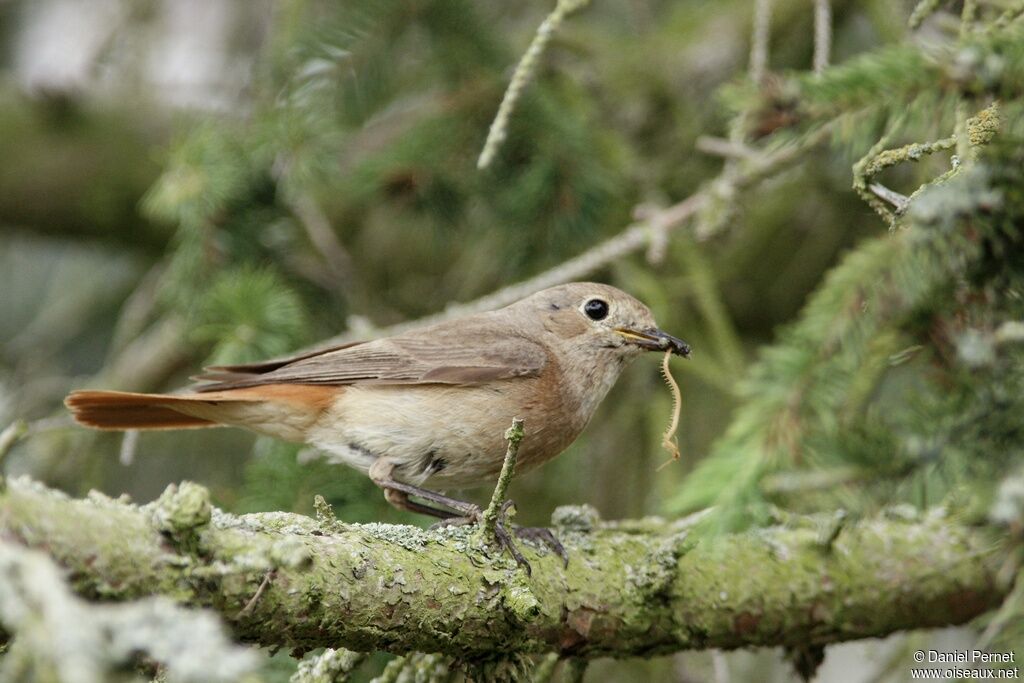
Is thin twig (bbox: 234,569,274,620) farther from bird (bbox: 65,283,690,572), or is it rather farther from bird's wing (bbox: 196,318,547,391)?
bird's wing (bbox: 196,318,547,391)

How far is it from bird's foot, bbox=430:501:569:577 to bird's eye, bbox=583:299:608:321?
3.89 feet

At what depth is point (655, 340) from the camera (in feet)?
12.8

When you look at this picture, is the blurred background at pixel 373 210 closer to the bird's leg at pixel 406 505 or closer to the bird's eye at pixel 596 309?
the bird's leg at pixel 406 505

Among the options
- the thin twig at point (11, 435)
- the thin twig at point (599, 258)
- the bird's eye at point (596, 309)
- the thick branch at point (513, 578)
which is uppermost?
the thin twig at point (599, 258)

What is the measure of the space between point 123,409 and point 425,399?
3.46 feet

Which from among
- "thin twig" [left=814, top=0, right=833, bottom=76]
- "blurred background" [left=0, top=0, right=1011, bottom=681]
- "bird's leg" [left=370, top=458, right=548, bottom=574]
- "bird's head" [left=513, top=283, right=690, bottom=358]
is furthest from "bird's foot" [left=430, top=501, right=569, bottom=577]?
"thin twig" [left=814, top=0, right=833, bottom=76]

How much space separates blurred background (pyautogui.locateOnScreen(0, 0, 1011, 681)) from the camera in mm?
4086

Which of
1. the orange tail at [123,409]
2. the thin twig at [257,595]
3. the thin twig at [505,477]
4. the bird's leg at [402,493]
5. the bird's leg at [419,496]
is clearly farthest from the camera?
the bird's leg at [402,493]

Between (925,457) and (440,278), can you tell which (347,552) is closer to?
(925,457)

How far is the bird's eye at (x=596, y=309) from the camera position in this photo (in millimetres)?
4113

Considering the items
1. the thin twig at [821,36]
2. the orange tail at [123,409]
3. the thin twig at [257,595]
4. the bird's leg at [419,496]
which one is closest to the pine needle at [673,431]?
the bird's leg at [419,496]

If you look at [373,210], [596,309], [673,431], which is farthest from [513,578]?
[373,210]

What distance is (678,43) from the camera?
514 cm

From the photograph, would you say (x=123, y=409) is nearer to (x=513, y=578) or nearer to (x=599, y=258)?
(x=513, y=578)
